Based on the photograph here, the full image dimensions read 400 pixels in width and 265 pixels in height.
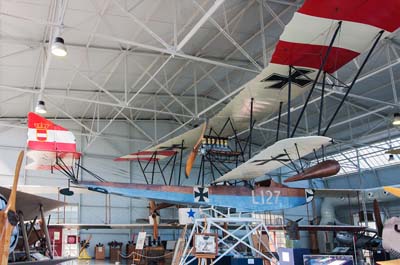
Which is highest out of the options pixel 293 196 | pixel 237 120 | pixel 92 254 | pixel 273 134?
pixel 273 134

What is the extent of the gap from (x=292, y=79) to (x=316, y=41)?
4.89ft

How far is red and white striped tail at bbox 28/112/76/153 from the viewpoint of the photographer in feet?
21.9

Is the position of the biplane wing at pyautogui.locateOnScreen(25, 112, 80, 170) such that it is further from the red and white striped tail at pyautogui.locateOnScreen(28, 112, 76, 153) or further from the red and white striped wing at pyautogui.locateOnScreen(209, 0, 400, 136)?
the red and white striped wing at pyautogui.locateOnScreen(209, 0, 400, 136)

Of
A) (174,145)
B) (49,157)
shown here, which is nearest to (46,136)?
(49,157)

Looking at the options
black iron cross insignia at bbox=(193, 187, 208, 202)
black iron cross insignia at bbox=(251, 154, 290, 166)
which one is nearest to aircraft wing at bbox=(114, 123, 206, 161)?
black iron cross insignia at bbox=(193, 187, 208, 202)

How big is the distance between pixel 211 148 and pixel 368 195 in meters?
8.67

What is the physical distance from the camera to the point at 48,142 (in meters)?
7.01

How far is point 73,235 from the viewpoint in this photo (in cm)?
1962

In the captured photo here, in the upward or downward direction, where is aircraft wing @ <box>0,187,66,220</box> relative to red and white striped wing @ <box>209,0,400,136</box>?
downward

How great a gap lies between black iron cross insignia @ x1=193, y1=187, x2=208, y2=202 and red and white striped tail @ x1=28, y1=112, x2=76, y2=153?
2.59m

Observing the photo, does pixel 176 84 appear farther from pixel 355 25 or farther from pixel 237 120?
pixel 355 25

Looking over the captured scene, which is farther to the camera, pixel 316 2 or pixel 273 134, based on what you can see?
pixel 273 134

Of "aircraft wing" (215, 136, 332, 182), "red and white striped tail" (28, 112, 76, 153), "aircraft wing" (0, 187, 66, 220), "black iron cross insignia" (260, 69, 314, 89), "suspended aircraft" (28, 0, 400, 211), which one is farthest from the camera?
"black iron cross insignia" (260, 69, 314, 89)

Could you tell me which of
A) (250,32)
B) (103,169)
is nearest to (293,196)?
(250,32)
